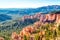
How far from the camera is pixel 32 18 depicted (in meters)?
150

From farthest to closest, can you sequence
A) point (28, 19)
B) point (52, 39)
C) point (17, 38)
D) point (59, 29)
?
1. point (28, 19)
2. point (17, 38)
3. point (59, 29)
4. point (52, 39)

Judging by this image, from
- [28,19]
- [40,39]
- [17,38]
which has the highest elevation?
[40,39]

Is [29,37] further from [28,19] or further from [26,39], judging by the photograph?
[28,19]

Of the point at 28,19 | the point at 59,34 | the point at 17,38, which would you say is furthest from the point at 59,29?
the point at 28,19

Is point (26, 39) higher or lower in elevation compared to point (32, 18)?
higher

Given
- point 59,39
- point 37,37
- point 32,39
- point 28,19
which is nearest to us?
point 59,39

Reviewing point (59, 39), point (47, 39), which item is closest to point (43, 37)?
point (47, 39)

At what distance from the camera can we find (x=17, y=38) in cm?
5091

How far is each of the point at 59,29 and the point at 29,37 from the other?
837cm

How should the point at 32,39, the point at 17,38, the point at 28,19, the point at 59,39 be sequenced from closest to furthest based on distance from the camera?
the point at 59,39 → the point at 32,39 → the point at 17,38 → the point at 28,19

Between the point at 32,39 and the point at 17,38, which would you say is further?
the point at 17,38

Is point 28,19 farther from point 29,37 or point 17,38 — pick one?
point 29,37

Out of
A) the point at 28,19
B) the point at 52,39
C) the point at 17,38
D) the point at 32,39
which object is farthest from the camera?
the point at 28,19

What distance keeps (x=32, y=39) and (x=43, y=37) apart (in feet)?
13.1
